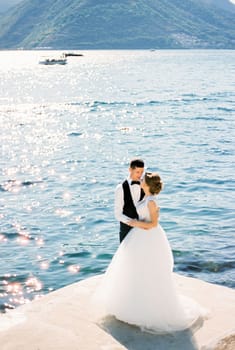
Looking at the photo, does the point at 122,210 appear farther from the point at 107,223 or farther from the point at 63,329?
the point at 107,223

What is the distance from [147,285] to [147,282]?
55mm

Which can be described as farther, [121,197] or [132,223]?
[121,197]

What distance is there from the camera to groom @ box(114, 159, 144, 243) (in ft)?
34.6

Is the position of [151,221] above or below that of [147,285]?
above

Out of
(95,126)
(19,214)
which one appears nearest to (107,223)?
(19,214)

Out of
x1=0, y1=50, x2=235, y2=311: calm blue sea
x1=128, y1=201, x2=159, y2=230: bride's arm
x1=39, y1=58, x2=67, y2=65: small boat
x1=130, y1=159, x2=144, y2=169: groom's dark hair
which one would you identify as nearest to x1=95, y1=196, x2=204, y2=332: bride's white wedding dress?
x1=128, y1=201, x2=159, y2=230: bride's arm

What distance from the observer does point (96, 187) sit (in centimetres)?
2828

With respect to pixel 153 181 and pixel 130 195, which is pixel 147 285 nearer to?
pixel 130 195

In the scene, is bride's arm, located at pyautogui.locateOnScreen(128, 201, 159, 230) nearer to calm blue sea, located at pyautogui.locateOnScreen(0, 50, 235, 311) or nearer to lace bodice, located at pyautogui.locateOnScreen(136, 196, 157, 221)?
lace bodice, located at pyautogui.locateOnScreen(136, 196, 157, 221)

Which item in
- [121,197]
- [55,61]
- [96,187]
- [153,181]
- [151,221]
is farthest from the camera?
[55,61]

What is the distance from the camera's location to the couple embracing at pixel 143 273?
10477 millimetres

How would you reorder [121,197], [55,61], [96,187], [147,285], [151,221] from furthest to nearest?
[55,61] → [96,187] → [121,197] → [147,285] → [151,221]

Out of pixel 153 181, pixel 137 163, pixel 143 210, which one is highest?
pixel 137 163

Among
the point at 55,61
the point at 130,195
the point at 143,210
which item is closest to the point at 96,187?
the point at 130,195
